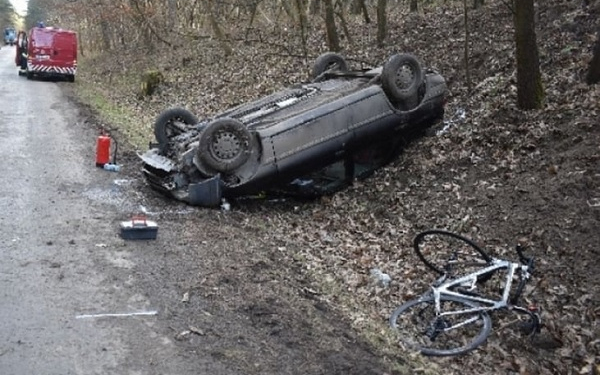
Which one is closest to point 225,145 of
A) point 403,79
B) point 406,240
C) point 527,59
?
point 406,240

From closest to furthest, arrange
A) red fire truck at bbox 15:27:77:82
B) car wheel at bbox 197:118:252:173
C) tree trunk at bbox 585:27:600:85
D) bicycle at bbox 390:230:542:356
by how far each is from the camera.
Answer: bicycle at bbox 390:230:542:356 → car wheel at bbox 197:118:252:173 → tree trunk at bbox 585:27:600:85 → red fire truck at bbox 15:27:77:82

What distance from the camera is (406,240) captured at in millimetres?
7848

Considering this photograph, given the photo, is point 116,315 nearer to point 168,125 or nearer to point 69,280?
point 69,280

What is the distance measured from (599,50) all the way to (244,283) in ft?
21.3

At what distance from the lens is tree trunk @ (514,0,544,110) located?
30.4 feet

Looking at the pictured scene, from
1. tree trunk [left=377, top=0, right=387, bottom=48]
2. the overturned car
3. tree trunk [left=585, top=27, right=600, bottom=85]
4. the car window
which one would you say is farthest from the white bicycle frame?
the car window

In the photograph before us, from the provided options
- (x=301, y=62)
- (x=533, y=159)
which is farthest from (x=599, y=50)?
(x=301, y=62)

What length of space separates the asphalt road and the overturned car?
0.91 meters

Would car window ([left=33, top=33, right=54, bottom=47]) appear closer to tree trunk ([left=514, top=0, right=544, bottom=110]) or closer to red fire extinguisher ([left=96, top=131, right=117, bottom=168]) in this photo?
red fire extinguisher ([left=96, top=131, right=117, bottom=168])

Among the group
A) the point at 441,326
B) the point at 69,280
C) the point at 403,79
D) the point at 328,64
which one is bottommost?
the point at 441,326

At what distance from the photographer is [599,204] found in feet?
22.8

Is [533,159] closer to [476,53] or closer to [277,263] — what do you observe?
[277,263]

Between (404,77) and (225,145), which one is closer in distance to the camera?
(225,145)

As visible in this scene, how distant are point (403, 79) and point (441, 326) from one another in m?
5.15
